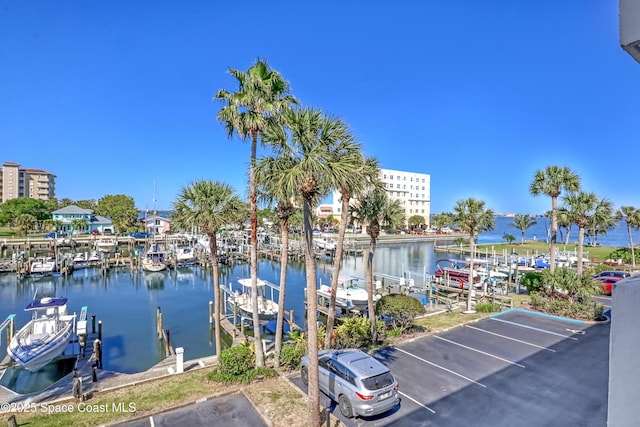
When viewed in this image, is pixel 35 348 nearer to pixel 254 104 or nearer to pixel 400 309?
pixel 254 104

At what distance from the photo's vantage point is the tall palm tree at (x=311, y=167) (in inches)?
396

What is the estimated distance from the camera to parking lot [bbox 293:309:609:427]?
35.8ft

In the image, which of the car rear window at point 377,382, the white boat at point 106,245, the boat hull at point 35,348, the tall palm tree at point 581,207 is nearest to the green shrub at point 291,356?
the car rear window at point 377,382

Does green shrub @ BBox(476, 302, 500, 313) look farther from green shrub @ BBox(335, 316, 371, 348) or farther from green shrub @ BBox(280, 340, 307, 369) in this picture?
green shrub @ BBox(280, 340, 307, 369)

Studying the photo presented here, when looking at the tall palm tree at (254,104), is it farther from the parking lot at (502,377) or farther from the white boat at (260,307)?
the white boat at (260,307)

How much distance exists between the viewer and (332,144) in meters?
11.6

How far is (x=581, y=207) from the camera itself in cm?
2750

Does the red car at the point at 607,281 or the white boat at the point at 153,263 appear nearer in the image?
the red car at the point at 607,281

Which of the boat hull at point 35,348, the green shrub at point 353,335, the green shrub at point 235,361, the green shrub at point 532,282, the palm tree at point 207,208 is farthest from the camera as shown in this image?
the green shrub at point 532,282

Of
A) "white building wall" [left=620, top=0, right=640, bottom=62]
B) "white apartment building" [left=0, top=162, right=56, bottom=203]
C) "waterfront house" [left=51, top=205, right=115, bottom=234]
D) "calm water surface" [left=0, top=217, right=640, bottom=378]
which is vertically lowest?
"calm water surface" [left=0, top=217, right=640, bottom=378]

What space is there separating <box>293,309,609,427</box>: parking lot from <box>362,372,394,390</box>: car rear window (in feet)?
3.78

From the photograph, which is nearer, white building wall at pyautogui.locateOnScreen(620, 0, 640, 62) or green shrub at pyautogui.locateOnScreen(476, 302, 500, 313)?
white building wall at pyautogui.locateOnScreen(620, 0, 640, 62)

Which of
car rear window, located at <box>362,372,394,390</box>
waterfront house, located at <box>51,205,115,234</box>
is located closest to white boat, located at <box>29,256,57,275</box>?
waterfront house, located at <box>51,205,115,234</box>

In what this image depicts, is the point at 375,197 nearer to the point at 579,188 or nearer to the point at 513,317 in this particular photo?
the point at 513,317
